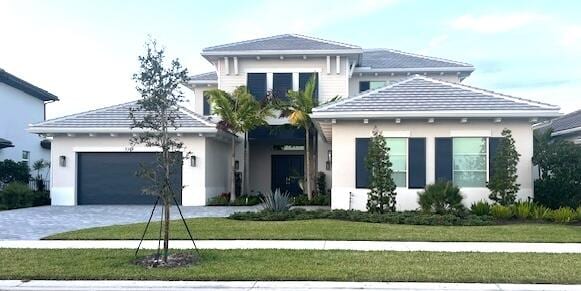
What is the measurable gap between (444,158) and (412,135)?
1278 mm

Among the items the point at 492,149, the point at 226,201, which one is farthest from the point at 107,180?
the point at 492,149

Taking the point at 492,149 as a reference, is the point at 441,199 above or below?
below

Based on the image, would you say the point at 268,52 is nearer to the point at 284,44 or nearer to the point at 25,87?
the point at 284,44

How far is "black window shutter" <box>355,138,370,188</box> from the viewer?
56.5 feet

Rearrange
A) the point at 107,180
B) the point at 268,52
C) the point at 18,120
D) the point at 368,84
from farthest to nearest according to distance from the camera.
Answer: the point at 18,120 < the point at 368,84 < the point at 268,52 < the point at 107,180

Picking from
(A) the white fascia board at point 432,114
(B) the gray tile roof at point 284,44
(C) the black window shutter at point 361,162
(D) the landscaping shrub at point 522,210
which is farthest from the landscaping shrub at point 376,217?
(B) the gray tile roof at point 284,44

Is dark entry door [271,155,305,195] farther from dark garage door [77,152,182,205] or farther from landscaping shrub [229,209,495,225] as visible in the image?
landscaping shrub [229,209,495,225]

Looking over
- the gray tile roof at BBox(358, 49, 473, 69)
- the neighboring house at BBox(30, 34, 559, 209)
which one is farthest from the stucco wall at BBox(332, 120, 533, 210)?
the gray tile roof at BBox(358, 49, 473, 69)

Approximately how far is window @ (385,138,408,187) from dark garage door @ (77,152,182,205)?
32.9 feet

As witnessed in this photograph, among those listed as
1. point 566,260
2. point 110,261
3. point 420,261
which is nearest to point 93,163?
point 110,261

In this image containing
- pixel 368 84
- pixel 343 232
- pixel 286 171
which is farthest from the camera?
pixel 286 171

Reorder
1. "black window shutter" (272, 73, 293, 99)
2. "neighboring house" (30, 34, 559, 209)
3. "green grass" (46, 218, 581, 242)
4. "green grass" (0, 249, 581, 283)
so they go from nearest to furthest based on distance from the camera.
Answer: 1. "green grass" (0, 249, 581, 283)
2. "green grass" (46, 218, 581, 242)
3. "neighboring house" (30, 34, 559, 209)
4. "black window shutter" (272, 73, 293, 99)

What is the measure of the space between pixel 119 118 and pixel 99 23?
4.77 m

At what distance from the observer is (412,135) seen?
17.2 m
